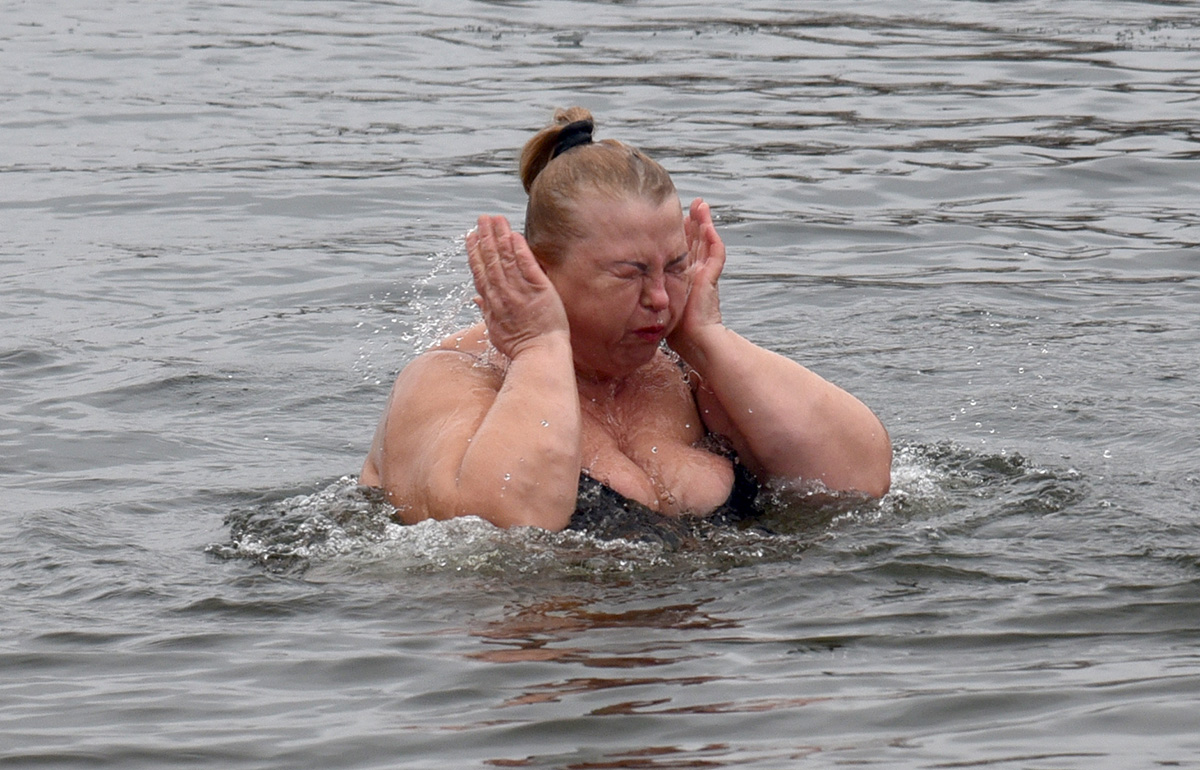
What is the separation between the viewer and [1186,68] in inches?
650

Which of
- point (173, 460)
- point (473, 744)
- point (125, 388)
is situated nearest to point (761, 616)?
point (473, 744)

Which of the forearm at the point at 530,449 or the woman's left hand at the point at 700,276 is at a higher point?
the woman's left hand at the point at 700,276

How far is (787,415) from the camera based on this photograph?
20.3 ft

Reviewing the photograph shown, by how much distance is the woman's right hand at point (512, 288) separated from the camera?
5.80 m

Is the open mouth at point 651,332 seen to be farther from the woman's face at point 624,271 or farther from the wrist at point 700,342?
the wrist at point 700,342

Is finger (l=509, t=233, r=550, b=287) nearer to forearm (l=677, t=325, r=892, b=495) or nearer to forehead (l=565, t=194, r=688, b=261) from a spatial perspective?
forehead (l=565, t=194, r=688, b=261)

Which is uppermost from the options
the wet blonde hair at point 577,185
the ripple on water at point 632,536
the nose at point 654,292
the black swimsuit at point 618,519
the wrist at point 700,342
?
the wet blonde hair at point 577,185

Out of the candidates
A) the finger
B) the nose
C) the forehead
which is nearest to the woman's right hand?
the finger

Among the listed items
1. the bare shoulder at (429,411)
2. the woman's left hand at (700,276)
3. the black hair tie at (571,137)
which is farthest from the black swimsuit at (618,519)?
the black hair tie at (571,137)

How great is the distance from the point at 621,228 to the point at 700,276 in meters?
0.52

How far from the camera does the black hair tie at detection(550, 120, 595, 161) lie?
6.09m

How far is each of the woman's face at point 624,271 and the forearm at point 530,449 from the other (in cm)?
17

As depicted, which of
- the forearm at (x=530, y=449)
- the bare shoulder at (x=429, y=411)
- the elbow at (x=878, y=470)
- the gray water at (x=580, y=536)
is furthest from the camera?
the elbow at (x=878, y=470)

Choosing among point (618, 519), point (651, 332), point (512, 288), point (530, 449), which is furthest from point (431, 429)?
point (651, 332)
